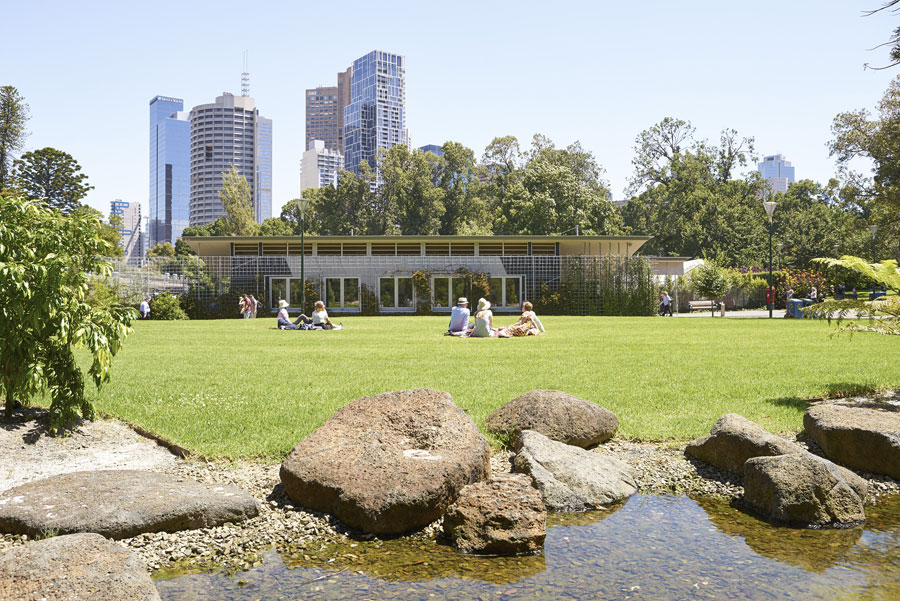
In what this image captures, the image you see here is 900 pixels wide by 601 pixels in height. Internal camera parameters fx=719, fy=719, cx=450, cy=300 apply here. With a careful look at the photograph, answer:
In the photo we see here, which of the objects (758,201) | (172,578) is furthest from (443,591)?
(758,201)

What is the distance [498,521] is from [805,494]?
2488mm

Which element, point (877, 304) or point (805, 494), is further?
point (877, 304)

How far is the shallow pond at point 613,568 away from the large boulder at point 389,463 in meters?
0.26

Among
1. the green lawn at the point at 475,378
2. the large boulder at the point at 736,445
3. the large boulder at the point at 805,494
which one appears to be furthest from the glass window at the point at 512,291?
the large boulder at the point at 805,494

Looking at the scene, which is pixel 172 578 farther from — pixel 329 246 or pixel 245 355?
pixel 329 246

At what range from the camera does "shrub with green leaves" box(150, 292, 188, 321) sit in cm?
3803

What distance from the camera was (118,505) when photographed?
507 centimetres

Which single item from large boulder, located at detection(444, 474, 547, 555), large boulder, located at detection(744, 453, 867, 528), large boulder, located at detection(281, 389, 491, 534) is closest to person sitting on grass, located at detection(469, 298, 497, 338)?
large boulder, located at detection(281, 389, 491, 534)

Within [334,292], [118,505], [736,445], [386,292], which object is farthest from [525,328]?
[334,292]

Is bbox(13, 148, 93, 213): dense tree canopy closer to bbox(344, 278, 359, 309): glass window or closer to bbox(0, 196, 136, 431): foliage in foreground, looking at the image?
bbox(344, 278, 359, 309): glass window

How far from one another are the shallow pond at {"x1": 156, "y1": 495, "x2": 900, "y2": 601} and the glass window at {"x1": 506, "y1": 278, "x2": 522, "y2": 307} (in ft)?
126

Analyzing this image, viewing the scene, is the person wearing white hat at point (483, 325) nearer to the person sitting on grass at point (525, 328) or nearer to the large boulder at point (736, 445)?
the person sitting on grass at point (525, 328)

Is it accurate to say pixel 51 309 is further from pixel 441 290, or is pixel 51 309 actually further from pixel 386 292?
pixel 441 290

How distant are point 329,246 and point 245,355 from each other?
29.3 meters
